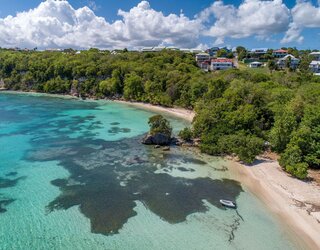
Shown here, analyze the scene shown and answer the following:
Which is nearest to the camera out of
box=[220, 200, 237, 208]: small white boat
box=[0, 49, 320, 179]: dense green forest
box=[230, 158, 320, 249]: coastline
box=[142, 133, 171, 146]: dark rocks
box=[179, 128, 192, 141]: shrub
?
box=[230, 158, 320, 249]: coastline

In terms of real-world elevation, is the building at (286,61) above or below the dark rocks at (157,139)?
above

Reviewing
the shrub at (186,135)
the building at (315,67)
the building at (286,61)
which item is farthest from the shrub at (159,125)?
the building at (315,67)

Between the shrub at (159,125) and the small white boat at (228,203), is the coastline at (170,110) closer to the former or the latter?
the shrub at (159,125)

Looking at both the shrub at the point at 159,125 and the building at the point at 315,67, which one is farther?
the building at the point at 315,67

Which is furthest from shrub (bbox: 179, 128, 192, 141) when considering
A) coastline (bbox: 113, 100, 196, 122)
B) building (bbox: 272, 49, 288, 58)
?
building (bbox: 272, 49, 288, 58)

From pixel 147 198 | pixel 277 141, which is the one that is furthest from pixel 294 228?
pixel 277 141

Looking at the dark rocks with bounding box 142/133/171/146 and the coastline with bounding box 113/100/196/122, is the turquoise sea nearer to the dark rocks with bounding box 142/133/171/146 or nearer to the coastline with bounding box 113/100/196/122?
the dark rocks with bounding box 142/133/171/146

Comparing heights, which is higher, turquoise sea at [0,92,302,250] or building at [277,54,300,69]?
building at [277,54,300,69]

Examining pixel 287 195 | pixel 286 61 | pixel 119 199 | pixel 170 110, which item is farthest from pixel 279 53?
pixel 119 199
